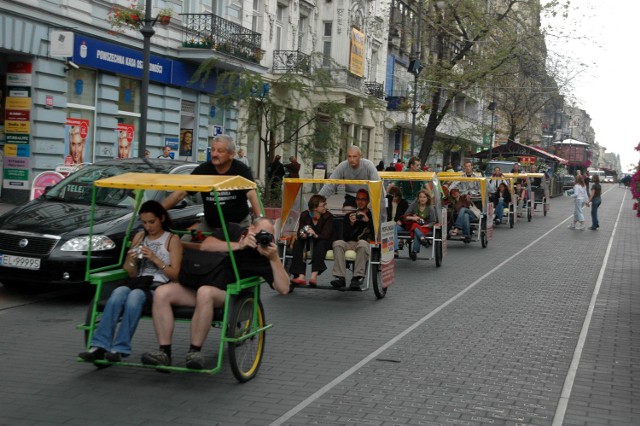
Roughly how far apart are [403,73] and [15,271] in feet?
152

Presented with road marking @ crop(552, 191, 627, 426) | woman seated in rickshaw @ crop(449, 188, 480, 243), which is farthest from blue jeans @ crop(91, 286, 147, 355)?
woman seated in rickshaw @ crop(449, 188, 480, 243)

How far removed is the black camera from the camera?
7.04m

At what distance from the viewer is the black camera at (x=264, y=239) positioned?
7039 mm

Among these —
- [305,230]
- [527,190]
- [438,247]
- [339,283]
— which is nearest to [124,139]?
[438,247]

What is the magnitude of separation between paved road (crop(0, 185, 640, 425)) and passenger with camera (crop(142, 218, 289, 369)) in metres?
0.36

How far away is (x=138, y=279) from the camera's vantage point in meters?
7.20

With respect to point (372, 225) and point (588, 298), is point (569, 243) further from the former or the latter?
point (372, 225)

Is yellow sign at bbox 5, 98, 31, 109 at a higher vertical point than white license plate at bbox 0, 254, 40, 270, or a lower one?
higher

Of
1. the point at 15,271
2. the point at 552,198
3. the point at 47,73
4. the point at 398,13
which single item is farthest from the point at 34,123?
the point at 552,198

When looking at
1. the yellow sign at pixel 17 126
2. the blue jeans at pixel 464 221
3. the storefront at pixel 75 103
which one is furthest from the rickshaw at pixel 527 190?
the yellow sign at pixel 17 126

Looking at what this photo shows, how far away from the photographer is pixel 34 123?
21.9 m

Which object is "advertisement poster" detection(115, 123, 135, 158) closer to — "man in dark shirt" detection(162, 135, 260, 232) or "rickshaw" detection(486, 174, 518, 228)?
"rickshaw" detection(486, 174, 518, 228)

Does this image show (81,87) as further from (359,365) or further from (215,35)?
(359,365)

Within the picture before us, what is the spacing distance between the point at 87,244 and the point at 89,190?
1.66 m
